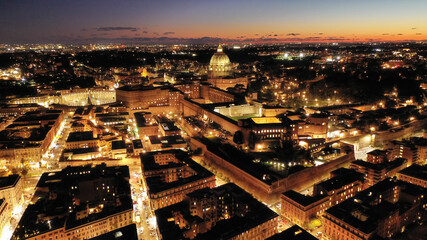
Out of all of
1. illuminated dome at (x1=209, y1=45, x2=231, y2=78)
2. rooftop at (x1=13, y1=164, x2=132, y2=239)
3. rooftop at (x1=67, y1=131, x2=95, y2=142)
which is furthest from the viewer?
illuminated dome at (x1=209, y1=45, x2=231, y2=78)

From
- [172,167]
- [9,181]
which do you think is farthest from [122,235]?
[9,181]

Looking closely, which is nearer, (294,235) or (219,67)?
(294,235)

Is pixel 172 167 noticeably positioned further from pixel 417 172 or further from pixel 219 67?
pixel 219 67

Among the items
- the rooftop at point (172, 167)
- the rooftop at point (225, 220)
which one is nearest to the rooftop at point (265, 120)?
the rooftop at point (172, 167)

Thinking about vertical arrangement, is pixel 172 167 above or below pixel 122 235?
above

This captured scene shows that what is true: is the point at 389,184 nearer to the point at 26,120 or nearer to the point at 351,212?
the point at 351,212

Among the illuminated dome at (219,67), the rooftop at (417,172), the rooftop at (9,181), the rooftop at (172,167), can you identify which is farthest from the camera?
the illuminated dome at (219,67)

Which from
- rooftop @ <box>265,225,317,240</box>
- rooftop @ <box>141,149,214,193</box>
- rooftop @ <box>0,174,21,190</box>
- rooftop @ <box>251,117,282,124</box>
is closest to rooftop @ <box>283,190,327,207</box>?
rooftop @ <box>265,225,317,240</box>

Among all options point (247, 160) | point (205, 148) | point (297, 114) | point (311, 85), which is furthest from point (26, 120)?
point (311, 85)

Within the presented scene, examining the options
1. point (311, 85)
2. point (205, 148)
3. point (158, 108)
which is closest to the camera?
point (205, 148)

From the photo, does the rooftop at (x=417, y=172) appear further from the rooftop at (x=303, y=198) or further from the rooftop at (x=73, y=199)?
the rooftop at (x=73, y=199)

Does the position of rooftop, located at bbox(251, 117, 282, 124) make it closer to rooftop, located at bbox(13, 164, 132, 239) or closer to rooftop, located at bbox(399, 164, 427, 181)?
rooftop, located at bbox(399, 164, 427, 181)
